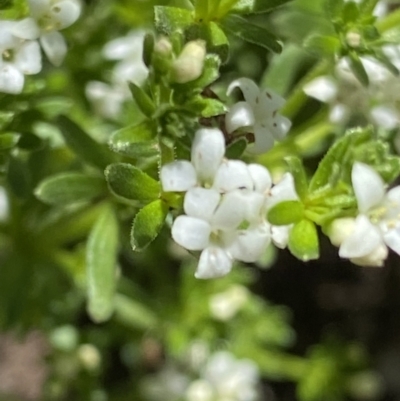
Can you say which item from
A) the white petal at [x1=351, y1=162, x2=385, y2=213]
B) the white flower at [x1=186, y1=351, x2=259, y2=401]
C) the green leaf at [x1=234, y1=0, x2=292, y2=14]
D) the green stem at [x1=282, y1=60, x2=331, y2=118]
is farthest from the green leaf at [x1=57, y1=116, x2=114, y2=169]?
the white flower at [x1=186, y1=351, x2=259, y2=401]

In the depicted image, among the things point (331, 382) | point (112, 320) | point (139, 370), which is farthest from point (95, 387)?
point (331, 382)

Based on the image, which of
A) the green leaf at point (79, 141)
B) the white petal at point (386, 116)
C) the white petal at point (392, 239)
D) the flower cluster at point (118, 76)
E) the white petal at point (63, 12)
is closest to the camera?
the white petal at point (392, 239)

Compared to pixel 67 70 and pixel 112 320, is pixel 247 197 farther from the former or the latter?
pixel 112 320

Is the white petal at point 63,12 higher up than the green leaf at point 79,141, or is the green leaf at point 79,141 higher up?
the white petal at point 63,12

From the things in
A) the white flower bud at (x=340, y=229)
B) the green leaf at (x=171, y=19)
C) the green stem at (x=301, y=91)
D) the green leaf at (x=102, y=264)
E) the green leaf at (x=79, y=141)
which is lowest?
the green leaf at (x=102, y=264)

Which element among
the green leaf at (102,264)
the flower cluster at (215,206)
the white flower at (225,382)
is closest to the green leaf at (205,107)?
the flower cluster at (215,206)

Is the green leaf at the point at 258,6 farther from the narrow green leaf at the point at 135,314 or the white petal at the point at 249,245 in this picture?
the narrow green leaf at the point at 135,314

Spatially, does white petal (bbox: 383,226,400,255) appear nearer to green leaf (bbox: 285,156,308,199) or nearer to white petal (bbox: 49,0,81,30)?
green leaf (bbox: 285,156,308,199)
